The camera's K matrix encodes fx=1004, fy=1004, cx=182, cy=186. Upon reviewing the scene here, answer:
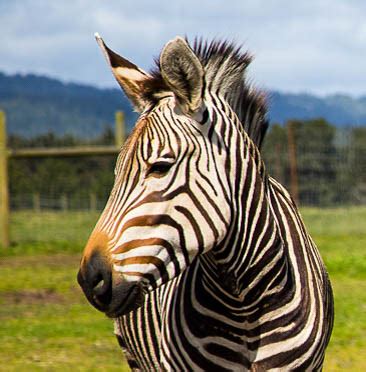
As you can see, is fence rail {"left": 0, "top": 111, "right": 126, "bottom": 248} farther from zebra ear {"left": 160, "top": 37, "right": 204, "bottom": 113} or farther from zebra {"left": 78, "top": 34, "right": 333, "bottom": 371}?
zebra ear {"left": 160, "top": 37, "right": 204, "bottom": 113}

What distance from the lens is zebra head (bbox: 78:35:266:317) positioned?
3205mm

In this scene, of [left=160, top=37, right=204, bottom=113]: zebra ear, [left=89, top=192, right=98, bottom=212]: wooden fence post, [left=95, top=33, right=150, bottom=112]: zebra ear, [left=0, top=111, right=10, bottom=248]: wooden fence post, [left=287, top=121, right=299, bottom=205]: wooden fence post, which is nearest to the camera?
[left=160, top=37, right=204, bottom=113]: zebra ear

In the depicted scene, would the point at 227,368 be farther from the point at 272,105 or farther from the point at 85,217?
the point at 85,217

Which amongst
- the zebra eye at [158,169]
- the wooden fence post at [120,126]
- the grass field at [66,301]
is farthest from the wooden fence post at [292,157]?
the zebra eye at [158,169]

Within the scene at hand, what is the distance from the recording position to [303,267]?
3.75 m

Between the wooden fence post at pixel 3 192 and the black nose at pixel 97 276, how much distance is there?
12.8 meters

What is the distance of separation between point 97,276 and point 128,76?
2.81 feet

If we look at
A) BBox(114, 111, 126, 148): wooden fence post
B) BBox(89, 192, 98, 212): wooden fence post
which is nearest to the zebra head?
BBox(114, 111, 126, 148): wooden fence post

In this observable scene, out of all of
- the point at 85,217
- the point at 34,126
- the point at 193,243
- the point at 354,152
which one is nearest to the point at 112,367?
the point at 193,243

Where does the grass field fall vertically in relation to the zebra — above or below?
below

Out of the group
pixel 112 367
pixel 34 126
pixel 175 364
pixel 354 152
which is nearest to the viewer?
pixel 175 364

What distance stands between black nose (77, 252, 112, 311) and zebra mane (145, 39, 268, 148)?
2.20 feet

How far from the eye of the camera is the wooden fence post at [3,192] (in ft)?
51.9

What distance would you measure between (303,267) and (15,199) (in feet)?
50.9
